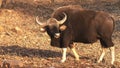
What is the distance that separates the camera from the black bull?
11070 mm

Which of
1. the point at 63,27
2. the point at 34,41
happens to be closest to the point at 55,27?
the point at 63,27

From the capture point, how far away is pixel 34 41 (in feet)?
47.8

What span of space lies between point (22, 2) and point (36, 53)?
1063 centimetres

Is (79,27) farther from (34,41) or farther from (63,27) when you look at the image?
(34,41)

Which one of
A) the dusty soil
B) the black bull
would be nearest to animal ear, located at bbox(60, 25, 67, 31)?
the black bull

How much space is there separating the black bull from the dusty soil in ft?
1.91

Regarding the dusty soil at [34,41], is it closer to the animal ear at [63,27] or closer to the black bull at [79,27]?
the black bull at [79,27]

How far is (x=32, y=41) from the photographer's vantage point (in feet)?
47.8

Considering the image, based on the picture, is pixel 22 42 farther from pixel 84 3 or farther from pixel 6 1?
pixel 84 3

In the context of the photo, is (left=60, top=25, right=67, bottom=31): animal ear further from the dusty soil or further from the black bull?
the dusty soil

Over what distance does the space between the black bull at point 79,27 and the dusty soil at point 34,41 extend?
22.9 inches

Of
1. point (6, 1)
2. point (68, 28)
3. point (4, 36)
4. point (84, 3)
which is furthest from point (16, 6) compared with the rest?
point (68, 28)

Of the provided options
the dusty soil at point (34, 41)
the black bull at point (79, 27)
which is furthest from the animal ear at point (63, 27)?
the dusty soil at point (34, 41)

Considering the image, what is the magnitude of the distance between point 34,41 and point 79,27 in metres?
3.58
